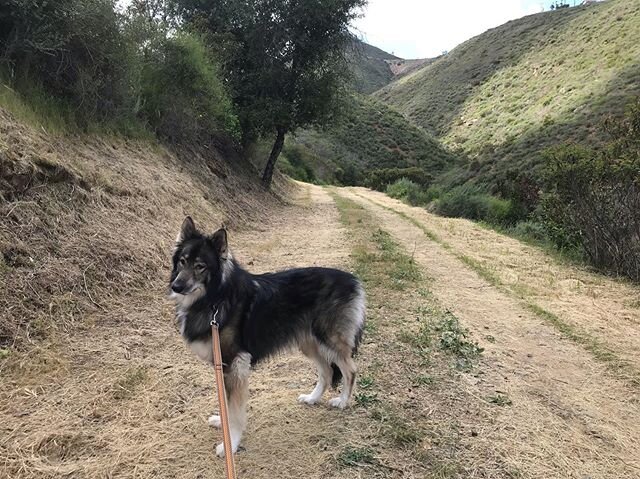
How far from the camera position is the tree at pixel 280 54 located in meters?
18.2

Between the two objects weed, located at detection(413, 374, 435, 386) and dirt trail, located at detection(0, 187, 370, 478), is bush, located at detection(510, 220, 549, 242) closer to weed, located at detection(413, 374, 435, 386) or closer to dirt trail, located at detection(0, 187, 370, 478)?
weed, located at detection(413, 374, 435, 386)

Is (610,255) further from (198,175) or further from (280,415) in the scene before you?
(198,175)

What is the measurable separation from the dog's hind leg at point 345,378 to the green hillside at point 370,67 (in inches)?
724

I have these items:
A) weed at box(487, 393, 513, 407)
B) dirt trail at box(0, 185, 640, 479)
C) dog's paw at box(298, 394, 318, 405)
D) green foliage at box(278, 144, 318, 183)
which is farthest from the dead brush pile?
green foliage at box(278, 144, 318, 183)

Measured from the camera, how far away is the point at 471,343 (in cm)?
577

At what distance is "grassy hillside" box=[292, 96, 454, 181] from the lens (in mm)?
58281

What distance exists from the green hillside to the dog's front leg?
18.9 meters

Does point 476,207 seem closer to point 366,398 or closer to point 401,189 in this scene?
Answer: point 401,189

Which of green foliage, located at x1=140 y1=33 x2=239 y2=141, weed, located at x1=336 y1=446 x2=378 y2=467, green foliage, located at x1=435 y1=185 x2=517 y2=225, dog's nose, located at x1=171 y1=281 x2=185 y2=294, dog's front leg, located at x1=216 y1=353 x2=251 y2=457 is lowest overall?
green foliage, located at x1=435 y1=185 x2=517 y2=225

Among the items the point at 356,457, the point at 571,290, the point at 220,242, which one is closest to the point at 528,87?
the point at 571,290

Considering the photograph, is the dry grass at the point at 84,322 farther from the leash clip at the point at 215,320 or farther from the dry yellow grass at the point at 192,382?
the leash clip at the point at 215,320

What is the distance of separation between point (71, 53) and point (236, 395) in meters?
9.04

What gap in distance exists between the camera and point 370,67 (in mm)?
126438

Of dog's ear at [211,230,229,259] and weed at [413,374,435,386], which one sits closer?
dog's ear at [211,230,229,259]
